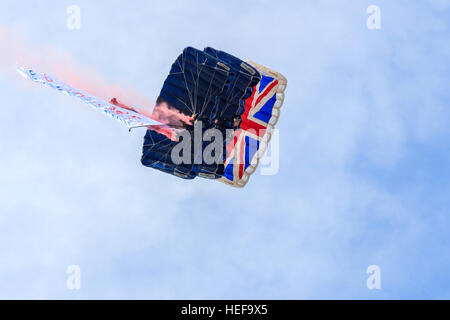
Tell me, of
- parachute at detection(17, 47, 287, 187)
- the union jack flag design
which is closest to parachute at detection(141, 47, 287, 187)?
parachute at detection(17, 47, 287, 187)

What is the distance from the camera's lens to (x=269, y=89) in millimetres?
47844

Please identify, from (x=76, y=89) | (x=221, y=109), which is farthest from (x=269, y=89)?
(x=76, y=89)

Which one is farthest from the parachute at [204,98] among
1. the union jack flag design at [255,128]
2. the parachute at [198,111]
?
the union jack flag design at [255,128]

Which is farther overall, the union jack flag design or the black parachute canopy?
the union jack flag design

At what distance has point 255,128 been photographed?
157 ft

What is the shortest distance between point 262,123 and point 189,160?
27.1 ft

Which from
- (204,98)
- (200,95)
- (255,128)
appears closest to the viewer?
(200,95)

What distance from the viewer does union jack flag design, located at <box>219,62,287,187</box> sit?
47406 mm

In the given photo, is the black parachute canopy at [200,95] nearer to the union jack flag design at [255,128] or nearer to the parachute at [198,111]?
the parachute at [198,111]

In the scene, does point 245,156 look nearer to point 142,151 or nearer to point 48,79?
point 142,151

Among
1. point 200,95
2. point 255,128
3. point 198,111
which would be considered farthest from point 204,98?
point 255,128

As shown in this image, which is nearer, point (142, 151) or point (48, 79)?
point (48, 79)

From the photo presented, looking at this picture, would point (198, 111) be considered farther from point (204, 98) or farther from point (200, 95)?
point (200, 95)

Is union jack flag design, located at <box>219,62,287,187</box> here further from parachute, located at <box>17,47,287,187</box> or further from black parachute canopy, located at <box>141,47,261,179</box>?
black parachute canopy, located at <box>141,47,261,179</box>
